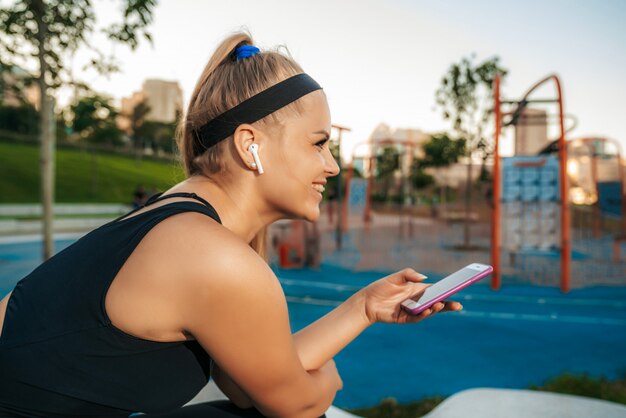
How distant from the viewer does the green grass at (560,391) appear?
11.7 ft

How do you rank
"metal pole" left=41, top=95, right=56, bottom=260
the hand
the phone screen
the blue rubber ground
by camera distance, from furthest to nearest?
"metal pole" left=41, top=95, right=56, bottom=260 < the blue rubber ground < the hand < the phone screen

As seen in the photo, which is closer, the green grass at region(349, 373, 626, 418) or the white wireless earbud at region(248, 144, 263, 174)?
the white wireless earbud at region(248, 144, 263, 174)

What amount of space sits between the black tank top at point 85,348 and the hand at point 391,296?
25.1 inches

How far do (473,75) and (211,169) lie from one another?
14444 mm

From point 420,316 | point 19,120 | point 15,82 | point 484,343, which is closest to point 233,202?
point 420,316

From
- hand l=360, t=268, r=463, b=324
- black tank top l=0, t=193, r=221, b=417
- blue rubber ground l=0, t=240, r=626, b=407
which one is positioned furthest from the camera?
blue rubber ground l=0, t=240, r=626, b=407

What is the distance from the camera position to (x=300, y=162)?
4.95ft

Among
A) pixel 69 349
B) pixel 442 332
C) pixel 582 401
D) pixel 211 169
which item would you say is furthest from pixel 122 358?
pixel 442 332

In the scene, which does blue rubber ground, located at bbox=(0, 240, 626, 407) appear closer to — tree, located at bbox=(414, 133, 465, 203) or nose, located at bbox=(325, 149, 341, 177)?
nose, located at bbox=(325, 149, 341, 177)

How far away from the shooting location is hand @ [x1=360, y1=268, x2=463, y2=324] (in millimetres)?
1715

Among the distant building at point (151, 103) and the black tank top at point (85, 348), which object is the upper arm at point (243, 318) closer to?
the black tank top at point (85, 348)

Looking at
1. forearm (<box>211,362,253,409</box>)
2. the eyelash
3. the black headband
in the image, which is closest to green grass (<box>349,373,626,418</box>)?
Result: forearm (<box>211,362,253,409</box>)

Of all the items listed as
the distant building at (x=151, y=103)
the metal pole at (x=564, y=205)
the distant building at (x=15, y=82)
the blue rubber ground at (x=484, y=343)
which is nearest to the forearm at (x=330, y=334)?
the blue rubber ground at (x=484, y=343)

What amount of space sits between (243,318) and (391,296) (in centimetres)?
68
